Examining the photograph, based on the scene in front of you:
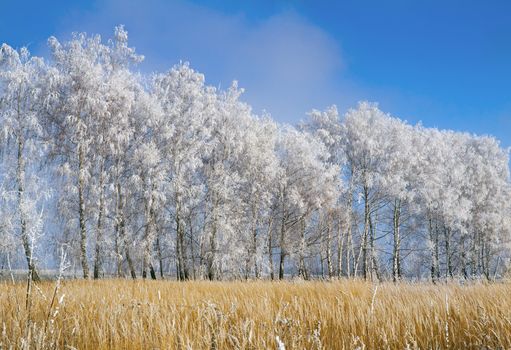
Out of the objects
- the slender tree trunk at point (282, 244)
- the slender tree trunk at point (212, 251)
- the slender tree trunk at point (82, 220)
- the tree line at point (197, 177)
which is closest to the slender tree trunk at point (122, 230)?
the tree line at point (197, 177)

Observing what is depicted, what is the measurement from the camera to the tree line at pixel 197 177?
1684cm

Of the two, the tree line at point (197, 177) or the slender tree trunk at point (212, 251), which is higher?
the tree line at point (197, 177)

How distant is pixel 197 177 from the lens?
2416cm

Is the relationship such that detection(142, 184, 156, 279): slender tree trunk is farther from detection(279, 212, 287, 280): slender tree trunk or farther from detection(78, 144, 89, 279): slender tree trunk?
detection(279, 212, 287, 280): slender tree trunk

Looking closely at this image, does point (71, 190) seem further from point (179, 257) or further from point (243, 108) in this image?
point (243, 108)

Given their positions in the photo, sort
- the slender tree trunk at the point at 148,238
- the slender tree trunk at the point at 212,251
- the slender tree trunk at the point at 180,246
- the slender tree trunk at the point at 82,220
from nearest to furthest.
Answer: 1. the slender tree trunk at the point at 82,220
2. the slender tree trunk at the point at 148,238
3. the slender tree trunk at the point at 180,246
4. the slender tree trunk at the point at 212,251

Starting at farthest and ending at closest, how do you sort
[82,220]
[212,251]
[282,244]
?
[282,244] < [212,251] < [82,220]

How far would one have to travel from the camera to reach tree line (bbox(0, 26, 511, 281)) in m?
16.8

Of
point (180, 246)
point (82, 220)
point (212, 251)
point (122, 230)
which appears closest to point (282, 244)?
point (212, 251)

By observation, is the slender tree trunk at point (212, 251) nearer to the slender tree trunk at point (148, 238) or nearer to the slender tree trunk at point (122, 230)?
the slender tree trunk at point (148, 238)

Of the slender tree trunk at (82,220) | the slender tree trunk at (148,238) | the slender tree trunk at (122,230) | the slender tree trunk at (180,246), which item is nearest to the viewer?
the slender tree trunk at (82,220)

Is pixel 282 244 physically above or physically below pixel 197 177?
below

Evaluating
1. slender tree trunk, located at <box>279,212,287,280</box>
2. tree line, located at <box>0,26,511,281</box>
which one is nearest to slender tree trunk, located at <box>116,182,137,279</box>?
tree line, located at <box>0,26,511,281</box>

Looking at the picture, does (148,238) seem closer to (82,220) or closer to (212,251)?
(212,251)
